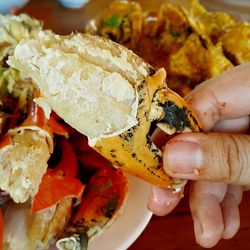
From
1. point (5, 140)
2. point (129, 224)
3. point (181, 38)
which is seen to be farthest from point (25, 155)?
point (181, 38)

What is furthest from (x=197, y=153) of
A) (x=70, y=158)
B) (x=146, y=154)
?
(x=70, y=158)

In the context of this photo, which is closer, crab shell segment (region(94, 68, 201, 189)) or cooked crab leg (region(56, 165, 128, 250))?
crab shell segment (region(94, 68, 201, 189))

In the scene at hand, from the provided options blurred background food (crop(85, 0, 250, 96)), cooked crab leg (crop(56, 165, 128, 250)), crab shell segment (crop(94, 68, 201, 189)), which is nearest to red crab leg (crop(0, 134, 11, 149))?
cooked crab leg (crop(56, 165, 128, 250))

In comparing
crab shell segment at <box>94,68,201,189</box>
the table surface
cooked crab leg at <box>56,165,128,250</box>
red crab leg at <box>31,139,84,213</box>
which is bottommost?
the table surface

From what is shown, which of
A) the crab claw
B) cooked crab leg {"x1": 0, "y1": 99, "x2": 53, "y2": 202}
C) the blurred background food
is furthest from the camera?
the blurred background food

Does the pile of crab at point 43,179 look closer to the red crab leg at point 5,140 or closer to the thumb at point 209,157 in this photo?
the red crab leg at point 5,140

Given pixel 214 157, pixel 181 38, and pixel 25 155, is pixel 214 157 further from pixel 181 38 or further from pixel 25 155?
pixel 181 38

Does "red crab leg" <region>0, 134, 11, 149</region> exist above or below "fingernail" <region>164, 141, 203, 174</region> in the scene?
below

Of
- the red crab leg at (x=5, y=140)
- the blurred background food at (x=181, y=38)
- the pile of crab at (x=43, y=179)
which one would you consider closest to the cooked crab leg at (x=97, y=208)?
the pile of crab at (x=43, y=179)

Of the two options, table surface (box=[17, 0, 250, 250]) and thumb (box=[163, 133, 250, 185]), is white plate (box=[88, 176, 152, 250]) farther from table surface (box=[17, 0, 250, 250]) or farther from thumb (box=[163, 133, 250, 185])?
thumb (box=[163, 133, 250, 185])
